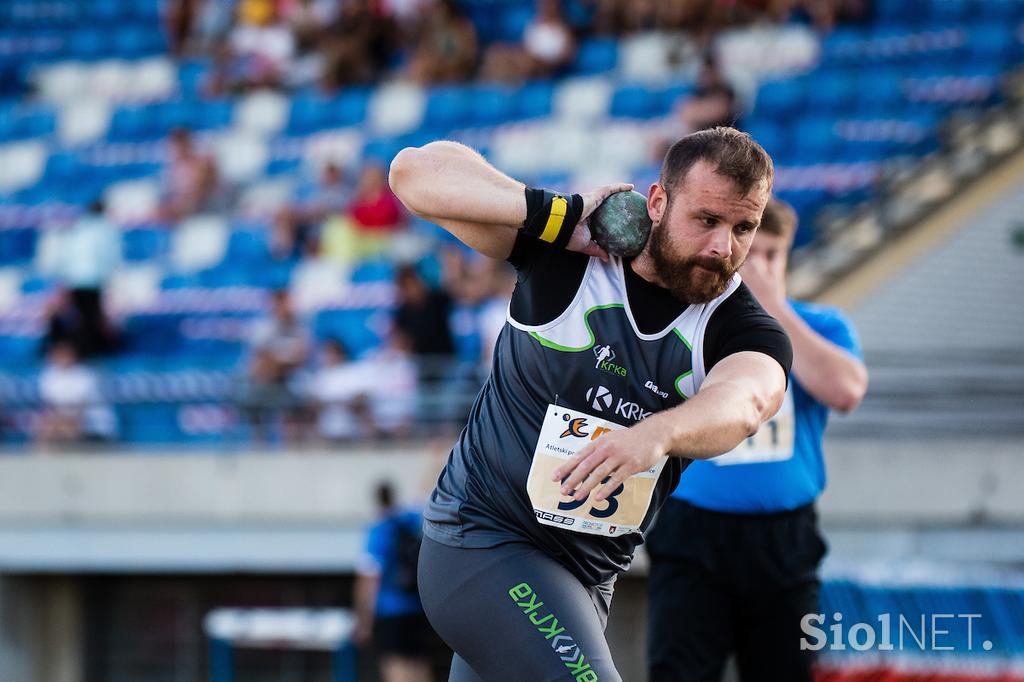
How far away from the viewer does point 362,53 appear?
53.7 feet

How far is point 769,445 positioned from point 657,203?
1553mm

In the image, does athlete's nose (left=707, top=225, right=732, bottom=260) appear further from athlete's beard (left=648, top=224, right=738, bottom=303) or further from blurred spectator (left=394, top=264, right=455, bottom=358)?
blurred spectator (left=394, top=264, right=455, bottom=358)

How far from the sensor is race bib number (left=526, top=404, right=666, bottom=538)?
394 cm

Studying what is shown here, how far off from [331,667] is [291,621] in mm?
743

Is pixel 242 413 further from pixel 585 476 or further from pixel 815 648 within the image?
pixel 585 476

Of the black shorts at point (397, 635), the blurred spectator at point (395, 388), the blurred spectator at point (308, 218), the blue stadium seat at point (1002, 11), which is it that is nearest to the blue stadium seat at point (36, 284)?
the blurred spectator at point (308, 218)

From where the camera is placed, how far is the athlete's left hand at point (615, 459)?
3418mm

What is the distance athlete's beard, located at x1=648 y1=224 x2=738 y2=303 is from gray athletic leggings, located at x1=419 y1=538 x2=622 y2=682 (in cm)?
79

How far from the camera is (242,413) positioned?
1142 centimetres

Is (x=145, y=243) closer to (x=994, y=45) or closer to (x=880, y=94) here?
(x=880, y=94)

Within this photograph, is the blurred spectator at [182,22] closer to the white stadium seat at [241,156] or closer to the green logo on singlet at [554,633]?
the white stadium seat at [241,156]

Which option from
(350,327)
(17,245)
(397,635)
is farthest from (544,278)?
(17,245)

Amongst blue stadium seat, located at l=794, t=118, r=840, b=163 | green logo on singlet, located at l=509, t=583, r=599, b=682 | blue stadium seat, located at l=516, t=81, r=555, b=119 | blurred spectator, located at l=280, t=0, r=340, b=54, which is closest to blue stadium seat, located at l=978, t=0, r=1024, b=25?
blue stadium seat, located at l=794, t=118, r=840, b=163

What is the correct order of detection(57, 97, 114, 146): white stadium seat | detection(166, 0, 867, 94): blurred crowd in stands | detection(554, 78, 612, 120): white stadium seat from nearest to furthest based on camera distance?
detection(166, 0, 867, 94): blurred crowd in stands
detection(554, 78, 612, 120): white stadium seat
detection(57, 97, 114, 146): white stadium seat
